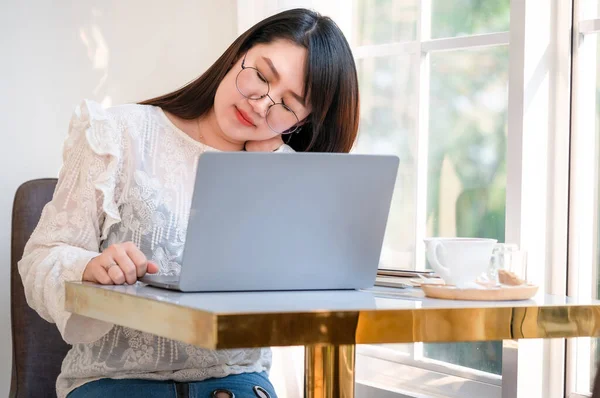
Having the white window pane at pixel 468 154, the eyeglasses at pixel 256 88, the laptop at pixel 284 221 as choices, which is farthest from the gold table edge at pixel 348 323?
the white window pane at pixel 468 154

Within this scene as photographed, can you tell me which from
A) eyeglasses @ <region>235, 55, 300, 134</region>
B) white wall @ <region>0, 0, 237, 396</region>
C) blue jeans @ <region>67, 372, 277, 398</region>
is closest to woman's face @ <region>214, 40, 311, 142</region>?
eyeglasses @ <region>235, 55, 300, 134</region>

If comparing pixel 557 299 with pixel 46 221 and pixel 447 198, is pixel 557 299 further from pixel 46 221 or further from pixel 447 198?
pixel 447 198

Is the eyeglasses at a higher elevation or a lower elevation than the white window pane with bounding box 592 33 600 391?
higher

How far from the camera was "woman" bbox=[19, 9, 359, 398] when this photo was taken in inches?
55.1

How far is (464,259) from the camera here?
1161mm

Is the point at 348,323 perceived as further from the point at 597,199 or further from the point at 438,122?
the point at 438,122

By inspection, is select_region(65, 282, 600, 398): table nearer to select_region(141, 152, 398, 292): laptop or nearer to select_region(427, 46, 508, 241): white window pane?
select_region(141, 152, 398, 292): laptop

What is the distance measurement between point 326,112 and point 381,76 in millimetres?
680

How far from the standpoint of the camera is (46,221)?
142 centimetres

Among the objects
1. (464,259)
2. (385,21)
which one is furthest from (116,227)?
(385,21)

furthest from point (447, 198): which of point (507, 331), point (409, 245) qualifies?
point (507, 331)

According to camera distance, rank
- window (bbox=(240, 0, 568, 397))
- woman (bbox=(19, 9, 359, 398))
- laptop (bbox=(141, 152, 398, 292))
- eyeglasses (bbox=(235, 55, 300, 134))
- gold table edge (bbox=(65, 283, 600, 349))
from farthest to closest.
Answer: window (bbox=(240, 0, 568, 397)), eyeglasses (bbox=(235, 55, 300, 134)), woman (bbox=(19, 9, 359, 398)), laptop (bbox=(141, 152, 398, 292)), gold table edge (bbox=(65, 283, 600, 349))

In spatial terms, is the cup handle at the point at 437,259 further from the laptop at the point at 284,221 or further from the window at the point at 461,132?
the window at the point at 461,132

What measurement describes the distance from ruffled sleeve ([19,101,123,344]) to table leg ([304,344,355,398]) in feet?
1.00
